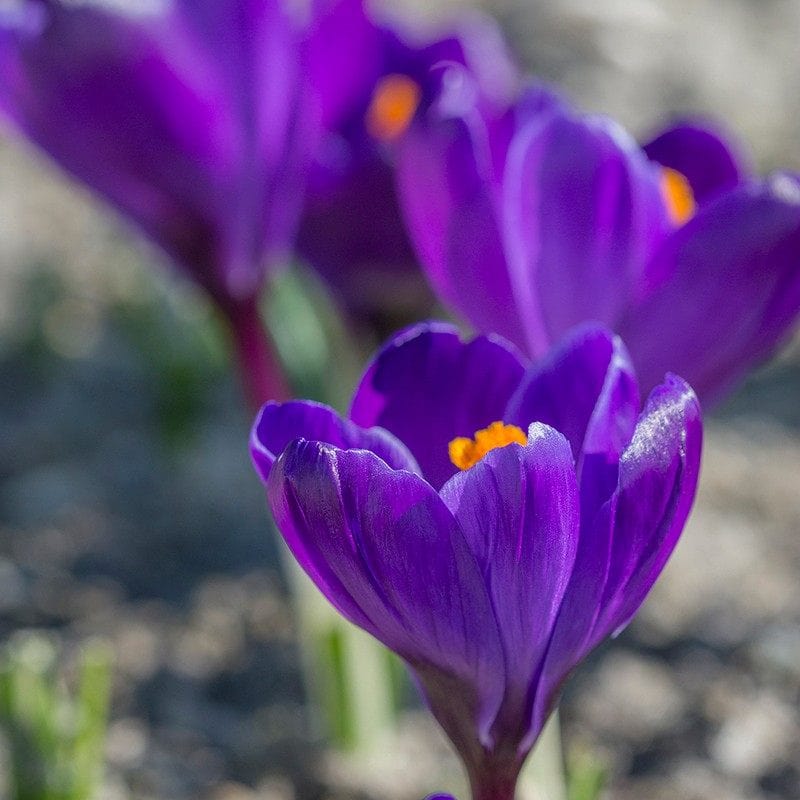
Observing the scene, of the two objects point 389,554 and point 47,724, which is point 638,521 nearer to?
point 389,554

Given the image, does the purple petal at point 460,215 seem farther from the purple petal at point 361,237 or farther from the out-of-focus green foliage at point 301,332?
the out-of-focus green foliage at point 301,332

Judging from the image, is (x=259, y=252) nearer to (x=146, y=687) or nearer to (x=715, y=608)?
(x=146, y=687)

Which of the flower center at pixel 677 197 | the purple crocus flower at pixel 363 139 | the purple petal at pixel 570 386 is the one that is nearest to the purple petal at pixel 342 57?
the purple crocus flower at pixel 363 139

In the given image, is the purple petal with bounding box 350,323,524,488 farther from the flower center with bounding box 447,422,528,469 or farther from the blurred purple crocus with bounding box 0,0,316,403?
the blurred purple crocus with bounding box 0,0,316,403

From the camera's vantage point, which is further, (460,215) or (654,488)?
(460,215)

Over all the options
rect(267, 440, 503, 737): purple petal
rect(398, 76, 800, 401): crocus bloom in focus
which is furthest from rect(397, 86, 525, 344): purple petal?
rect(267, 440, 503, 737): purple petal

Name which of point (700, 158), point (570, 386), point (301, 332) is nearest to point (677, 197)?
point (700, 158)

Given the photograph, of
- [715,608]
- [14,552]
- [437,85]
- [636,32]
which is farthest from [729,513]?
[636,32]
